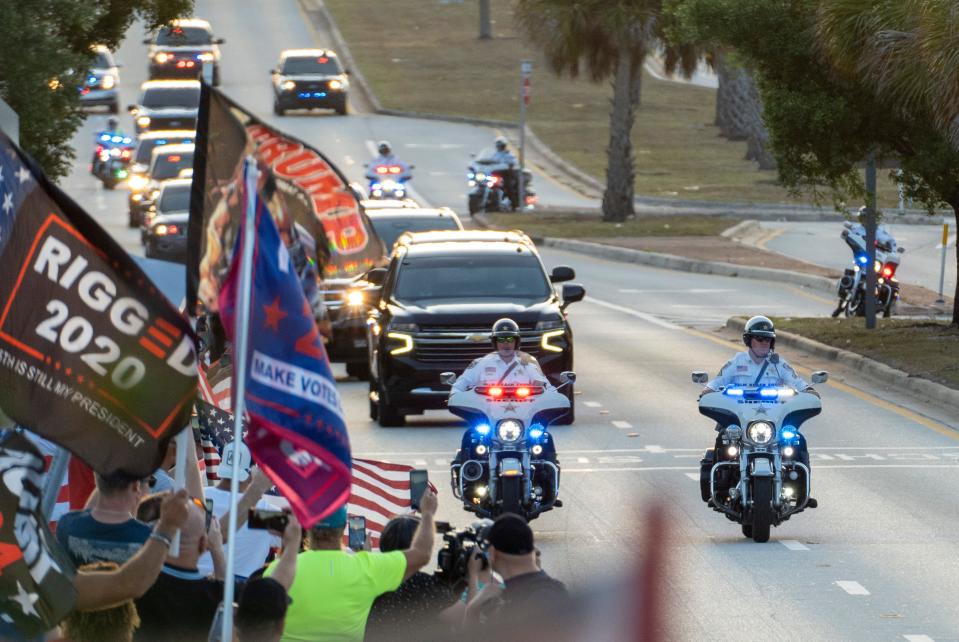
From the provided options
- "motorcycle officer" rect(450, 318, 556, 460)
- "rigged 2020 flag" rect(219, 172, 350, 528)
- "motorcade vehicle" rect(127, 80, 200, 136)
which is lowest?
"motorcade vehicle" rect(127, 80, 200, 136)

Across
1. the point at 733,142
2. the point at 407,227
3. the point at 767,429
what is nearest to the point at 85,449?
the point at 767,429

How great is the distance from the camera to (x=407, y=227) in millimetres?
28641

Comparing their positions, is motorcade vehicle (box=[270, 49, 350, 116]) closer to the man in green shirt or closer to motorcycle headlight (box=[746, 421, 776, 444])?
motorcycle headlight (box=[746, 421, 776, 444])

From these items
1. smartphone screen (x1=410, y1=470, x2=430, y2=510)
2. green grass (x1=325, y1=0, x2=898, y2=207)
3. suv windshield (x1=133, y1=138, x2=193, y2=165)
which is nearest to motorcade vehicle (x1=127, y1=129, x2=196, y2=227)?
suv windshield (x1=133, y1=138, x2=193, y2=165)

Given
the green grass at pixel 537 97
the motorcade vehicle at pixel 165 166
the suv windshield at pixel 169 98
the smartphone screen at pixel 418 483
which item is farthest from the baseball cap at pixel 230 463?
the suv windshield at pixel 169 98

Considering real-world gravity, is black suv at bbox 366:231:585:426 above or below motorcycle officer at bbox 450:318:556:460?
below

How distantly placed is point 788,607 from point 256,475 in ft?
14.7

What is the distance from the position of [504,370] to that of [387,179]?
2998 centimetres

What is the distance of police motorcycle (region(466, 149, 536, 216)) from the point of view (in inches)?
1991

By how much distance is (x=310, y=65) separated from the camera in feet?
224

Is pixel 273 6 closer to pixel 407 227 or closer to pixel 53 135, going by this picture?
pixel 407 227

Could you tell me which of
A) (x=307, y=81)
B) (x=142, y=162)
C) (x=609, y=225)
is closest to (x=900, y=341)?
(x=609, y=225)

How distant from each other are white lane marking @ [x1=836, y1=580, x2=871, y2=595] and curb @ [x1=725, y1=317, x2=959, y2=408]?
31.4 feet

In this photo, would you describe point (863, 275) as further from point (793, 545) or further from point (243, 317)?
point (243, 317)
